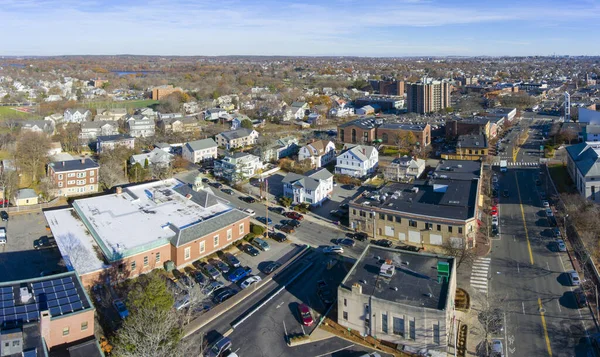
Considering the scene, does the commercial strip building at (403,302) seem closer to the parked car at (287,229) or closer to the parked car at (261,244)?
the parked car at (261,244)

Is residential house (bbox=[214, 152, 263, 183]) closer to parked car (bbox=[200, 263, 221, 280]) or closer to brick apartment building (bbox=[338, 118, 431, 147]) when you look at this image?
parked car (bbox=[200, 263, 221, 280])

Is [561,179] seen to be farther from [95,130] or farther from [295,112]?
[95,130]

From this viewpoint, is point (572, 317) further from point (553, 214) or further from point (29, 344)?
point (29, 344)

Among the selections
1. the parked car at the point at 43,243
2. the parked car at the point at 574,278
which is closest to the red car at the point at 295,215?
the parked car at the point at 43,243

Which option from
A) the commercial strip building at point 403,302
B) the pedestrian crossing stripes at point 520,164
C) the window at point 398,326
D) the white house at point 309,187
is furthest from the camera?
the pedestrian crossing stripes at point 520,164

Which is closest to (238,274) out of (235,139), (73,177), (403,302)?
(403,302)

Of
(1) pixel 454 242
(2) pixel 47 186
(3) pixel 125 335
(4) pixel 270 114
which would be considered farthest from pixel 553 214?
(4) pixel 270 114
